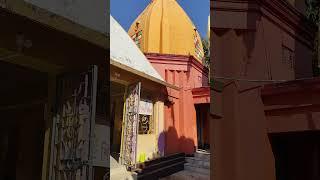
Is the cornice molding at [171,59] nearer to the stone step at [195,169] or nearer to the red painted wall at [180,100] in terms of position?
the red painted wall at [180,100]

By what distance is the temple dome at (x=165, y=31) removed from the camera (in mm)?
1015

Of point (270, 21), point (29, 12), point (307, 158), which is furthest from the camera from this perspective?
point (307, 158)

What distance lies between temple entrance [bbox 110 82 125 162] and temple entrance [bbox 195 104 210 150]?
20 cm

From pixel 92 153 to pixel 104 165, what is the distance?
1.4 inches

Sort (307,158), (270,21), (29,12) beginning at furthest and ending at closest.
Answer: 1. (307,158)
2. (270,21)
3. (29,12)

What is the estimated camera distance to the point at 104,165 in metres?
0.89

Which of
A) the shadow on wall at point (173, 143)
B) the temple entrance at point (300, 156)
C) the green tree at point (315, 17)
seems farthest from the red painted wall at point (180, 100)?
the green tree at point (315, 17)

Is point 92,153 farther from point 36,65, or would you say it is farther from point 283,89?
point 283,89

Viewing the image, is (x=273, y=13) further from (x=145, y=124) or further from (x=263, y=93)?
(x=145, y=124)

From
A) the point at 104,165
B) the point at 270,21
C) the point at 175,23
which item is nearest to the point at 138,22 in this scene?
the point at 175,23

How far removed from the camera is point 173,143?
0.94 m

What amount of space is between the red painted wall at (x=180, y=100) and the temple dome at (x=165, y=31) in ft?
0.10

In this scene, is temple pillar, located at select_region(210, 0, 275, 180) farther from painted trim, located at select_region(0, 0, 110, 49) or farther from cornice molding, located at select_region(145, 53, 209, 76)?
painted trim, located at select_region(0, 0, 110, 49)

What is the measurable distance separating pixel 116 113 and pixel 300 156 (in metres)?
1.12
